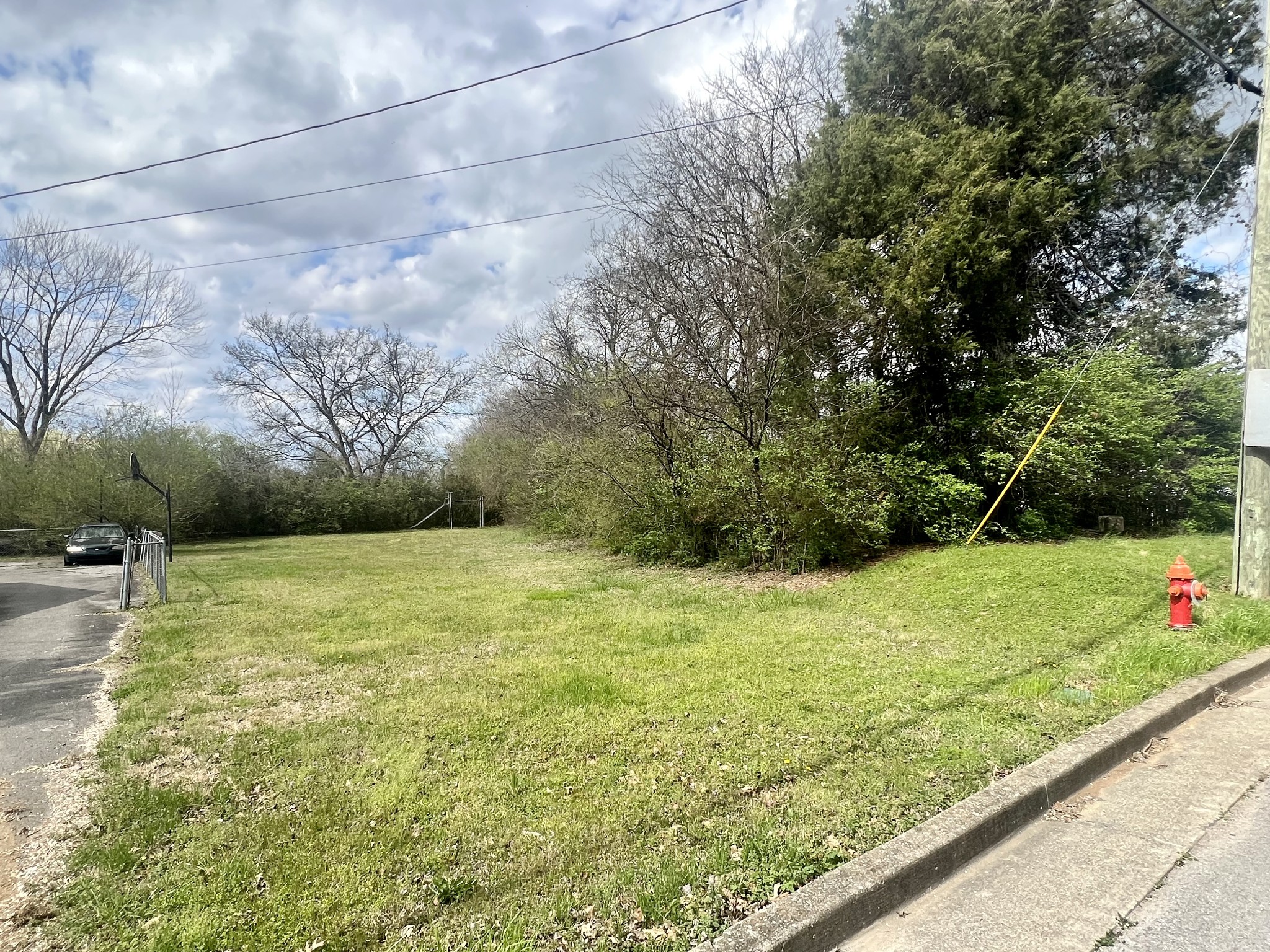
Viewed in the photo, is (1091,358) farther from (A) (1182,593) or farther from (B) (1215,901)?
(B) (1215,901)

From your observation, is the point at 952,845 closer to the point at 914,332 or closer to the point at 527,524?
the point at 914,332

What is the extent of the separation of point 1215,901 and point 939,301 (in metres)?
8.93

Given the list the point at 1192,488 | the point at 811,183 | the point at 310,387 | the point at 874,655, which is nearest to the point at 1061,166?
the point at 811,183

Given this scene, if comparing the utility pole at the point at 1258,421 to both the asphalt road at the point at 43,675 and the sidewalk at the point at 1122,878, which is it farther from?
the asphalt road at the point at 43,675

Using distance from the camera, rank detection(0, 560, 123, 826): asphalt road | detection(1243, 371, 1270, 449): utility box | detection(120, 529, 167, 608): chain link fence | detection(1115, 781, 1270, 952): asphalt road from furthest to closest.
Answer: detection(120, 529, 167, 608): chain link fence → detection(1243, 371, 1270, 449): utility box → detection(0, 560, 123, 826): asphalt road → detection(1115, 781, 1270, 952): asphalt road

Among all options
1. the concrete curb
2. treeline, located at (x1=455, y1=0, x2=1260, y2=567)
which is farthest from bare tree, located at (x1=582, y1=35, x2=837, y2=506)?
the concrete curb

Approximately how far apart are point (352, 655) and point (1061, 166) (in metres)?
12.5

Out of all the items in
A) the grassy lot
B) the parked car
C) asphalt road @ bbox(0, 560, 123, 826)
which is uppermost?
the grassy lot

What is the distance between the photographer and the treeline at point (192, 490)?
19922 millimetres

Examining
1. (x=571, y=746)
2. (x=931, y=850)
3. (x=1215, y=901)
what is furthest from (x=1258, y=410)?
(x=571, y=746)

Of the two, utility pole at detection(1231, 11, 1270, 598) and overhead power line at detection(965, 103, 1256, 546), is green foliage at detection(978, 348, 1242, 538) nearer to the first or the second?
overhead power line at detection(965, 103, 1256, 546)

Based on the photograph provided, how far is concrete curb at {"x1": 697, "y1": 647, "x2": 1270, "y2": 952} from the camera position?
6.82ft

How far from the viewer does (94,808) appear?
3047 mm

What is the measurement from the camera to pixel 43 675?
5594 mm
